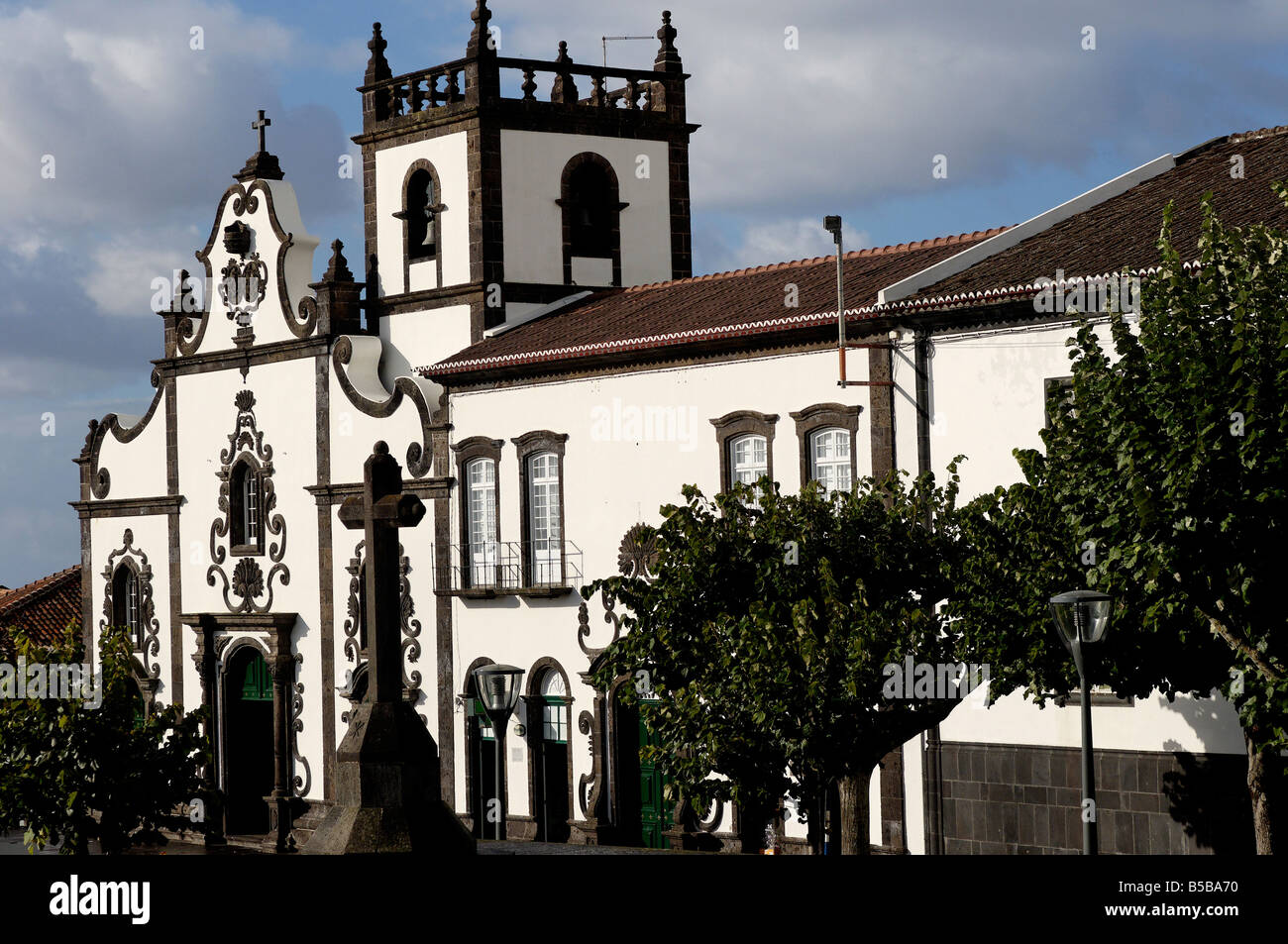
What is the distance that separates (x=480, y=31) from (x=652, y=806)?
13.9 m

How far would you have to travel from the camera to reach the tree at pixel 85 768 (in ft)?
99.5

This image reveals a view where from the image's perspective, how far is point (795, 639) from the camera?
72.8ft

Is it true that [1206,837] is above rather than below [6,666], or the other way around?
below

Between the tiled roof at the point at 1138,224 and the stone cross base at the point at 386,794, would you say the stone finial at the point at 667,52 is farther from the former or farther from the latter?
the stone cross base at the point at 386,794

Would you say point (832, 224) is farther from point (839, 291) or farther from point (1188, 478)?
point (1188, 478)

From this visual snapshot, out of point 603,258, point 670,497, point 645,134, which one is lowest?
point 670,497

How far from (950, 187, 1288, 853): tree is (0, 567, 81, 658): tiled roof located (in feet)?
110

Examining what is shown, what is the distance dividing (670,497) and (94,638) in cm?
1674

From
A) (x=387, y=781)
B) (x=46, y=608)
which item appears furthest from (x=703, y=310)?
(x=46, y=608)

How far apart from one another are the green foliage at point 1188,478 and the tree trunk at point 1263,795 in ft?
1.09

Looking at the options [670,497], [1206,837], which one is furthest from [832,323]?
[1206,837]

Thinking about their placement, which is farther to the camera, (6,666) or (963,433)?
(6,666)
